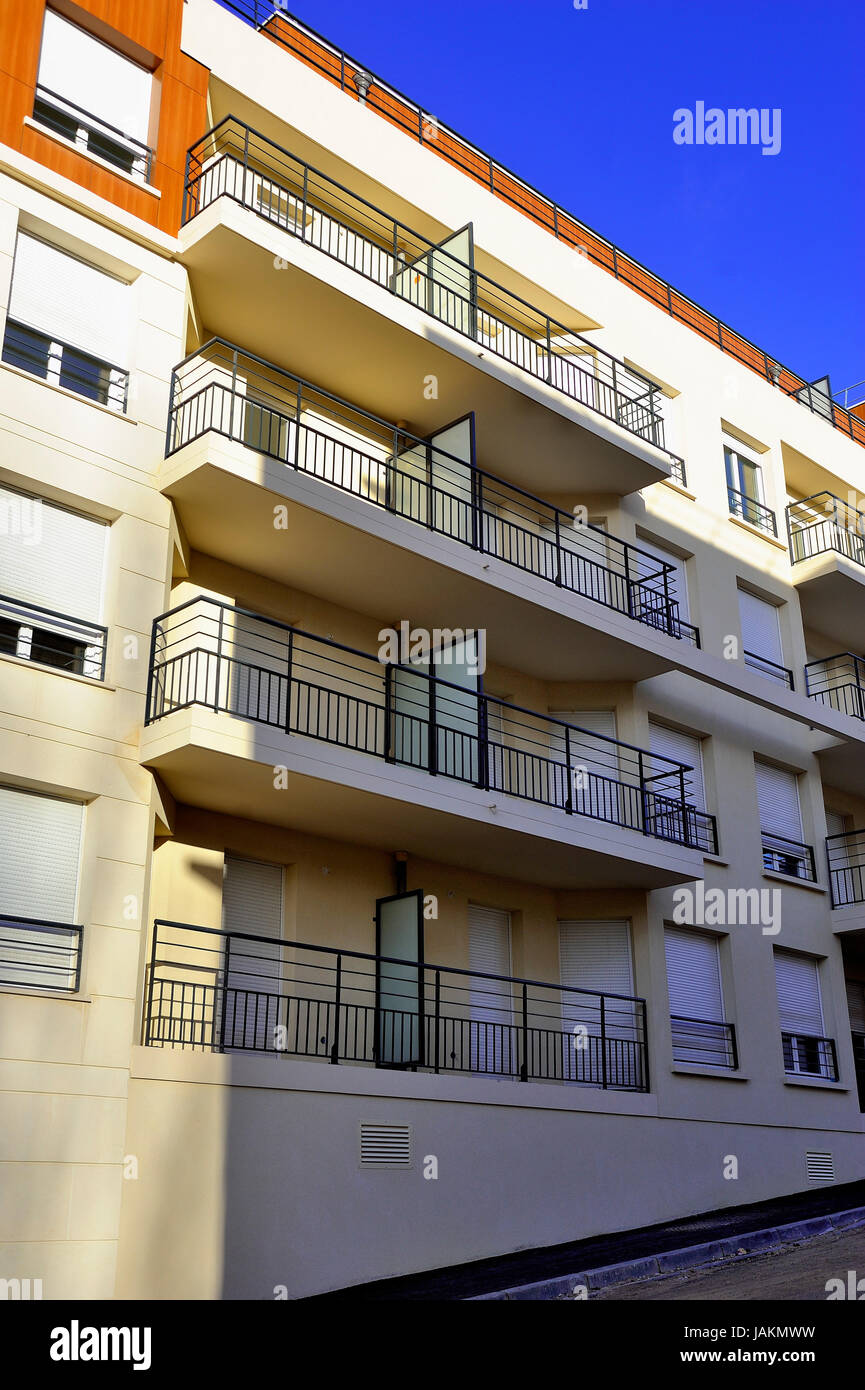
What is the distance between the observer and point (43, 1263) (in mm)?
10102

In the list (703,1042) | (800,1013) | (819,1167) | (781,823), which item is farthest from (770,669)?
(819,1167)

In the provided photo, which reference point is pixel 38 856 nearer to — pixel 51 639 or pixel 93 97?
pixel 51 639

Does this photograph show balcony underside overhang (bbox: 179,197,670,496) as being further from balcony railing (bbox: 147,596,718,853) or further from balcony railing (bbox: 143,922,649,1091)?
balcony railing (bbox: 143,922,649,1091)

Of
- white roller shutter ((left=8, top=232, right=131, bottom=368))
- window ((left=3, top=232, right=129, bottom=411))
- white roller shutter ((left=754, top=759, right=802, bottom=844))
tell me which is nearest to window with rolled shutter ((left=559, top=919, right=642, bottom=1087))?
white roller shutter ((left=754, top=759, right=802, bottom=844))

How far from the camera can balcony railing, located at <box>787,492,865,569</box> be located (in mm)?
22312

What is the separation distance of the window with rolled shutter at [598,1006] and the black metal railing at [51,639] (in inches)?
275

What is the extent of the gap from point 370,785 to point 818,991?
948 cm

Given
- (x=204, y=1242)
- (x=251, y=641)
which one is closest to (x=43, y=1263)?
(x=204, y=1242)

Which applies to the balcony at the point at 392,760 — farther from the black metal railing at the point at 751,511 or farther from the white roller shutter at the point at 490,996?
the black metal railing at the point at 751,511

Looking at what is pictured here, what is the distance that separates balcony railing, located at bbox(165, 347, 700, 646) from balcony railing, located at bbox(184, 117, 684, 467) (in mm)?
1641

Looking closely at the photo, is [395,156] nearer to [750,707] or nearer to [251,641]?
[251,641]

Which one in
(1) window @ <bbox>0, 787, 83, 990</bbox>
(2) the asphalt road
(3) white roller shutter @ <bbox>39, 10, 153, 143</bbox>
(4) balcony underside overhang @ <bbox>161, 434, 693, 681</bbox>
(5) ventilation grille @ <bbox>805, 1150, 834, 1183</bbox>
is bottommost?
(2) the asphalt road

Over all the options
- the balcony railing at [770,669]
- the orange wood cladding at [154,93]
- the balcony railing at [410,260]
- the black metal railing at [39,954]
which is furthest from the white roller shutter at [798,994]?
the orange wood cladding at [154,93]
